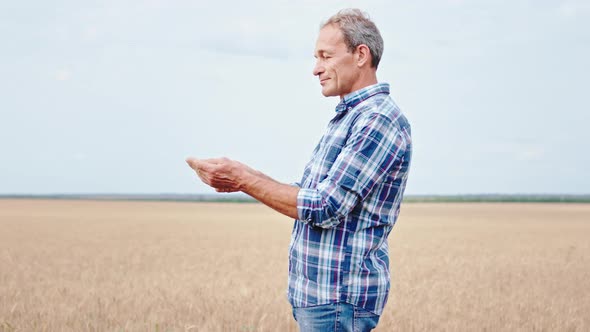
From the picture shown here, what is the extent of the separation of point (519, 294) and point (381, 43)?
735 centimetres

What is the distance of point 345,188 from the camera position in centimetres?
215

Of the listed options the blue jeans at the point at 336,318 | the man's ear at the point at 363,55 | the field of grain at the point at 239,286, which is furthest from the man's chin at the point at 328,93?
the field of grain at the point at 239,286

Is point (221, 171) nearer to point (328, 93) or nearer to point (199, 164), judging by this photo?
point (199, 164)

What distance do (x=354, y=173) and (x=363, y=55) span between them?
459mm

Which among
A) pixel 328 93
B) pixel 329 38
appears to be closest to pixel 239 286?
pixel 328 93

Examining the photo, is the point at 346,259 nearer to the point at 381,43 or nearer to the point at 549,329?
the point at 381,43

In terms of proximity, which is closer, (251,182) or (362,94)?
(251,182)

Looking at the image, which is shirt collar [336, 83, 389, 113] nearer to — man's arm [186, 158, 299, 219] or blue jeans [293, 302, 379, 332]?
man's arm [186, 158, 299, 219]

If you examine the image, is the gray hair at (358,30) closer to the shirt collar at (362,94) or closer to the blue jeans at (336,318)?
the shirt collar at (362,94)

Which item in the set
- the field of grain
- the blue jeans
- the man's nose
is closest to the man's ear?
the man's nose

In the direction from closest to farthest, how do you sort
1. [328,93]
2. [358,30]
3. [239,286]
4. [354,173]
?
1. [354,173]
2. [358,30]
3. [328,93]
4. [239,286]

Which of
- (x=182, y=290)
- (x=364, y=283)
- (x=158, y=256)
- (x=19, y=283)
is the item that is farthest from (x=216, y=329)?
(x=158, y=256)

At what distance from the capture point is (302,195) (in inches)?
84.2

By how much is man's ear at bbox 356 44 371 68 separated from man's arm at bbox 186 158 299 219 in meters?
0.52
